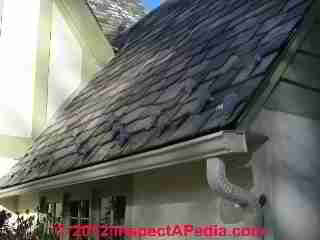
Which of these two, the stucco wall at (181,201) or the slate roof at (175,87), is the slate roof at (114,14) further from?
the stucco wall at (181,201)

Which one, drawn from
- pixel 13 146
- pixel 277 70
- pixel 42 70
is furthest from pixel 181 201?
pixel 42 70

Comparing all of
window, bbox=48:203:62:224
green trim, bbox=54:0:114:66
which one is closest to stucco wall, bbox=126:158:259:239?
window, bbox=48:203:62:224

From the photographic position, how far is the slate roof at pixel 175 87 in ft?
12.0

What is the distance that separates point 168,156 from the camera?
369 centimetres

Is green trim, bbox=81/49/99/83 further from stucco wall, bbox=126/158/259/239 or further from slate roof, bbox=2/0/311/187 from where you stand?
stucco wall, bbox=126/158/259/239

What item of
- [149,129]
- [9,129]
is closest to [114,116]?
[149,129]

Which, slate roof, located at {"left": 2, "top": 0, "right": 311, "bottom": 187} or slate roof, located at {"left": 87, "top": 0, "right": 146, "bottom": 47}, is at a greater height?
slate roof, located at {"left": 87, "top": 0, "right": 146, "bottom": 47}

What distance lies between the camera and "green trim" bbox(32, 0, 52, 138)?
339 inches

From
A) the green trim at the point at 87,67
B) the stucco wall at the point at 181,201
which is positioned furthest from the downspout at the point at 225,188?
the green trim at the point at 87,67

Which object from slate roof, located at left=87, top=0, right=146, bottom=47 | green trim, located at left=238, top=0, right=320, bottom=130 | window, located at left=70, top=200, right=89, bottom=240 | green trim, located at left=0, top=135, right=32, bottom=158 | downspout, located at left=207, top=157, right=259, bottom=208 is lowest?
downspout, located at left=207, top=157, right=259, bottom=208

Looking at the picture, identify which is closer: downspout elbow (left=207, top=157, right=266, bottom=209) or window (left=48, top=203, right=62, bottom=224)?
downspout elbow (left=207, top=157, right=266, bottom=209)

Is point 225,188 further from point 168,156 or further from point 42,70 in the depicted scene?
point 42,70

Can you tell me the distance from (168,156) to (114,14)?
8493 millimetres

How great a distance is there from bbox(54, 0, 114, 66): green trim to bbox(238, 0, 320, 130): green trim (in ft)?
19.6
